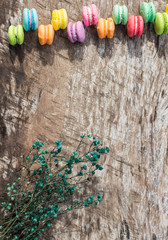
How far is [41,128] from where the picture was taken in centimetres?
129

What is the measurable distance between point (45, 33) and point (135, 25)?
37cm

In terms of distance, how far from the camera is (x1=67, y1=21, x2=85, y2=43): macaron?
1.26 meters

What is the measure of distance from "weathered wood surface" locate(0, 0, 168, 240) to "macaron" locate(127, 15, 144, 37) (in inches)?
2.3

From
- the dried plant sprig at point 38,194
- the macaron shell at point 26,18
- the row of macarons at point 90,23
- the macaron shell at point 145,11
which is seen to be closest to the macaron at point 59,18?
the row of macarons at point 90,23

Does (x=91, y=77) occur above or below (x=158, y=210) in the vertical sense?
above

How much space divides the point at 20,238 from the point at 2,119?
0.45 m

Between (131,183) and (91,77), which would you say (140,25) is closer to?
(91,77)

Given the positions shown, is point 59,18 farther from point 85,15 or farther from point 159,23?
point 159,23

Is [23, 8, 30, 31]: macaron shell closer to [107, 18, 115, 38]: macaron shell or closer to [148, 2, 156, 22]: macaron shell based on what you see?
[107, 18, 115, 38]: macaron shell

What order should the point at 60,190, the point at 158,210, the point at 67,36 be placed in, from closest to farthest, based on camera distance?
the point at 60,190 → the point at 67,36 → the point at 158,210

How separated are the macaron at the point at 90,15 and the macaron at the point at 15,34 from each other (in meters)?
0.26

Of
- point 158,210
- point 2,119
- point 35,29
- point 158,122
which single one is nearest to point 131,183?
point 158,210

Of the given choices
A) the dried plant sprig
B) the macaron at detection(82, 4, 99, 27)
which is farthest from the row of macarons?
the dried plant sprig

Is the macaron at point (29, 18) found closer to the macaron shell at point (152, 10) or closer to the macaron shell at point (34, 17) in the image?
the macaron shell at point (34, 17)
